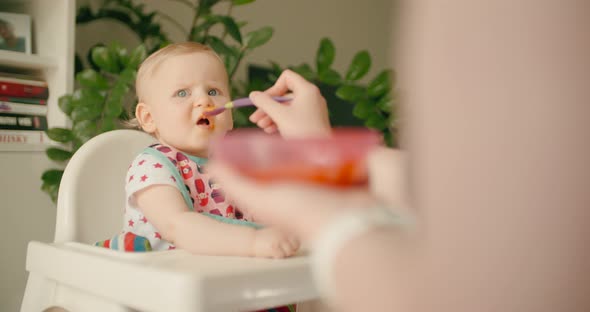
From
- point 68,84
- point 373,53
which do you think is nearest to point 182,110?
point 68,84

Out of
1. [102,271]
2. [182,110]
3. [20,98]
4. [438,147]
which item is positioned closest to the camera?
[438,147]

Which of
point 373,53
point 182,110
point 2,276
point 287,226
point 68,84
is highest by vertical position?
point 373,53

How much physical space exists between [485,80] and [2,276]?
156 cm

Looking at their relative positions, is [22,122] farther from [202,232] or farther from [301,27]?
[301,27]

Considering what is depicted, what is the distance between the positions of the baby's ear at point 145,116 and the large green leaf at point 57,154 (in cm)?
62

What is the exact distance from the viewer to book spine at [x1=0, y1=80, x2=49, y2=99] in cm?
161

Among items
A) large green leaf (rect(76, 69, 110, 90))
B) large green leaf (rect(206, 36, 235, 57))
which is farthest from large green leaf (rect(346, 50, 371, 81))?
large green leaf (rect(76, 69, 110, 90))

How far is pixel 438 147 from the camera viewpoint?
1.04 feet

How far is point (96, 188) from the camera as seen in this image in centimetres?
104

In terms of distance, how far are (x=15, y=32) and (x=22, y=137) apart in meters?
0.35

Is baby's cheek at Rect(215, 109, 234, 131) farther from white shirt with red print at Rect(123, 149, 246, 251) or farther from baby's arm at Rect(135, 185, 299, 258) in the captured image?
baby's arm at Rect(135, 185, 299, 258)

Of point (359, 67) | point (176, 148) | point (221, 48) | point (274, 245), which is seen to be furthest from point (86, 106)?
point (274, 245)

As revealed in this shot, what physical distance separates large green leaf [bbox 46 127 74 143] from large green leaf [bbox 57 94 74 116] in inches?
2.1

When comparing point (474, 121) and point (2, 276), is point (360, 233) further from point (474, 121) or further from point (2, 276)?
point (2, 276)
